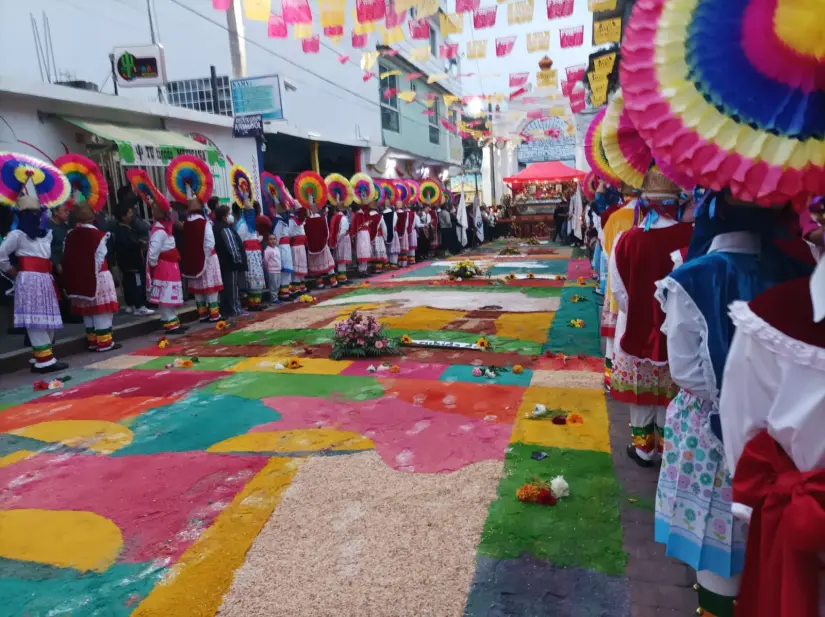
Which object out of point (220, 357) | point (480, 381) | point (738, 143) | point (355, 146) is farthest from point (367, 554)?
point (355, 146)

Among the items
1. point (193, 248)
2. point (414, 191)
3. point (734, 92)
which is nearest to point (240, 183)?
point (193, 248)

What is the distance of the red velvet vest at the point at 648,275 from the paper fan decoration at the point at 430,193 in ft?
51.6

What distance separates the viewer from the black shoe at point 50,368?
22.2 feet

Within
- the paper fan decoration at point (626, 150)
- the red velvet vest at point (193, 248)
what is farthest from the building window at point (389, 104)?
the paper fan decoration at point (626, 150)

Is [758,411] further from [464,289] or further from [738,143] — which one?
[464,289]

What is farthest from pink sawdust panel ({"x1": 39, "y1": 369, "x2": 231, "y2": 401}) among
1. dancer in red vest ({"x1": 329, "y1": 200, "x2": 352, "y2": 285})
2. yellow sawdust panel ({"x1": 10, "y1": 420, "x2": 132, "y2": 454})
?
dancer in red vest ({"x1": 329, "y1": 200, "x2": 352, "y2": 285})

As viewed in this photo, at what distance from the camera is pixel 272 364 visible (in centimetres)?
644

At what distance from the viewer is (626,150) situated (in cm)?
350

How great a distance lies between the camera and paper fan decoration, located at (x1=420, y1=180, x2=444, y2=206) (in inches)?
745

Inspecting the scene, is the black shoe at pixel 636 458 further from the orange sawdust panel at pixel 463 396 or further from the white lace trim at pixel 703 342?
the white lace trim at pixel 703 342

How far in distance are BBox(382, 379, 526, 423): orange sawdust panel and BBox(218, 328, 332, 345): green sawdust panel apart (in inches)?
87.9

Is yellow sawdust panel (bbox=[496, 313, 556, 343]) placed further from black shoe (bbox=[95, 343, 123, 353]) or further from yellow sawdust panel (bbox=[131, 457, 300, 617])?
black shoe (bbox=[95, 343, 123, 353])

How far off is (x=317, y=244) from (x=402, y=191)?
541 centimetres

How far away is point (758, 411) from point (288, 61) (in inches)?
658
